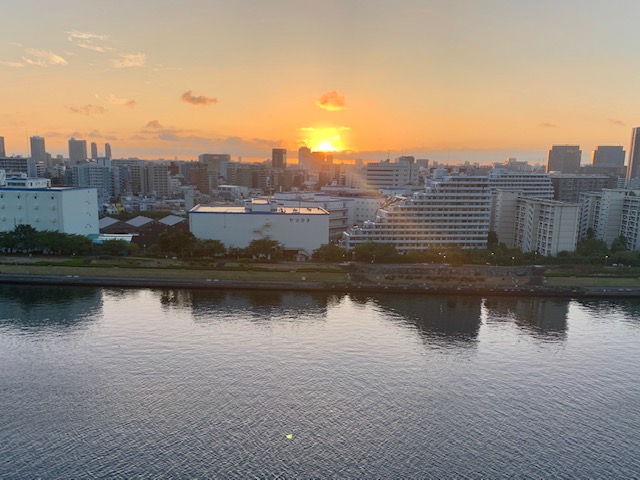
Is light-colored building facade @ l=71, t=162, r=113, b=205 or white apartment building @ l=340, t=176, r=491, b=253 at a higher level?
light-colored building facade @ l=71, t=162, r=113, b=205

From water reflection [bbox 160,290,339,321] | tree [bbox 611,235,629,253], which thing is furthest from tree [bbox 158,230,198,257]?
tree [bbox 611,235,629,253]

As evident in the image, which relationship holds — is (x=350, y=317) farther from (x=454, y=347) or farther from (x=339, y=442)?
(x=339, y=442)

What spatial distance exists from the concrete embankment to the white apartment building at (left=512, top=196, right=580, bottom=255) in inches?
230

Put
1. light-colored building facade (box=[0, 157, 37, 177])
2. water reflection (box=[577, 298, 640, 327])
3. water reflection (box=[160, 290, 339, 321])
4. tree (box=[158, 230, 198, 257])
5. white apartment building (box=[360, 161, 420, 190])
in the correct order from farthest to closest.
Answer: light-colored building facade (box=[0, 157, 37, 177]) → white apartment building (box=[360, 161, 420, 190]) → tree (box=[158, 230, 198, 257]) → water reflection (box=[577, 298, 640, 327]) → water reflection (box=[160, 290, 339, 321])

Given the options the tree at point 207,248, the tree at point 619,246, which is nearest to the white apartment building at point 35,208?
the tree at point 207,248

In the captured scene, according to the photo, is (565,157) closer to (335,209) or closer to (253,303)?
(335,209)

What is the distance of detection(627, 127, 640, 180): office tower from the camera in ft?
263

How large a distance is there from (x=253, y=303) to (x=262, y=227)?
8.27m

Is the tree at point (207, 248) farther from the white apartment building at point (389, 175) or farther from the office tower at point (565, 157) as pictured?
the office tower at point (565, 157)

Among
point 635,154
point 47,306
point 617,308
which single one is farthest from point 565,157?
point 47,306

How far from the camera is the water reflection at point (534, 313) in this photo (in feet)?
56.6

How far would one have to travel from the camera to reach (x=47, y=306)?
1858 cm

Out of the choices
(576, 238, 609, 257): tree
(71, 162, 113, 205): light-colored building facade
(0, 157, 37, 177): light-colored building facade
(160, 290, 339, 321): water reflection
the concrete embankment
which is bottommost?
(160, 290, 339, 321): water reflection

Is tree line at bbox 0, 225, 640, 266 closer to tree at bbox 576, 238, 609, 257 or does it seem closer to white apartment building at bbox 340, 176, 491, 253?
tree at bbox 576, 238, 609, 257
